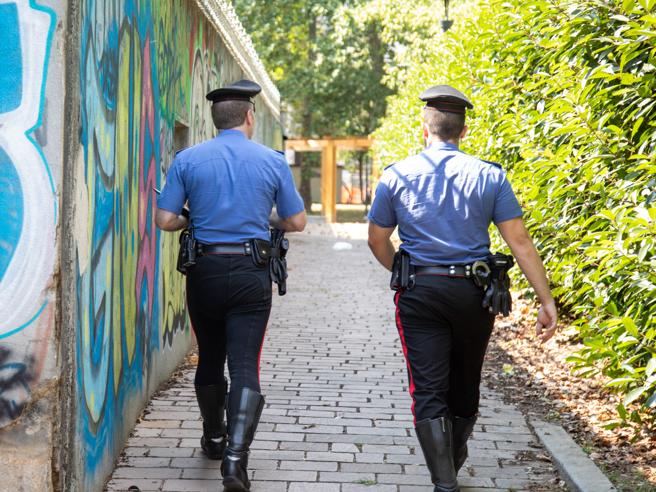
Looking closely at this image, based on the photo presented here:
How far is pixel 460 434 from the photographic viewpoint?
4.66 meters

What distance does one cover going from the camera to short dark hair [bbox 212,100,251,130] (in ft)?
16.0

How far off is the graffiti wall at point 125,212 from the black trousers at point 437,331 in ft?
4.87

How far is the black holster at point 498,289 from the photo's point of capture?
4301 mm

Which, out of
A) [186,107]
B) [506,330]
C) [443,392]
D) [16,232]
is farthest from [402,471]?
[506,330]

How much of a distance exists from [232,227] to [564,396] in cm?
340

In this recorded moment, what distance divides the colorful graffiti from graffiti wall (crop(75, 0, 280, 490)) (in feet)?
0.80

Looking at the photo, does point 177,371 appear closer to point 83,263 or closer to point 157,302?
point 157,302

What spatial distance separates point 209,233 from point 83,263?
0.77 metres

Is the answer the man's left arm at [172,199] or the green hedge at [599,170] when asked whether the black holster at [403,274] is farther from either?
the man's left arm at [172,199]

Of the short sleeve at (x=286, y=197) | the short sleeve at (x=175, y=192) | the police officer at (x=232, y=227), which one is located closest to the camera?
the police officer at (x=232, y=227)

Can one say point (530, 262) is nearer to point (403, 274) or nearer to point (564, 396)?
point (403, 274)

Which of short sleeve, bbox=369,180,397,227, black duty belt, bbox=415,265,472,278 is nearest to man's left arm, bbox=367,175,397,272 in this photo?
short sleeve, bbox=369,180,397,227

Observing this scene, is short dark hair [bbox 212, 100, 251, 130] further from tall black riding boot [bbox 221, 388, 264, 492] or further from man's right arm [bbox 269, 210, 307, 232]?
tall black riding boot [bbox 221, 388, 264, 492]

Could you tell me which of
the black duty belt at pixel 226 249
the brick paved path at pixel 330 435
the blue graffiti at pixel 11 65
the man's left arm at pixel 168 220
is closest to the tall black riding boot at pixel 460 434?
the brick paved path at pixel 330 435
